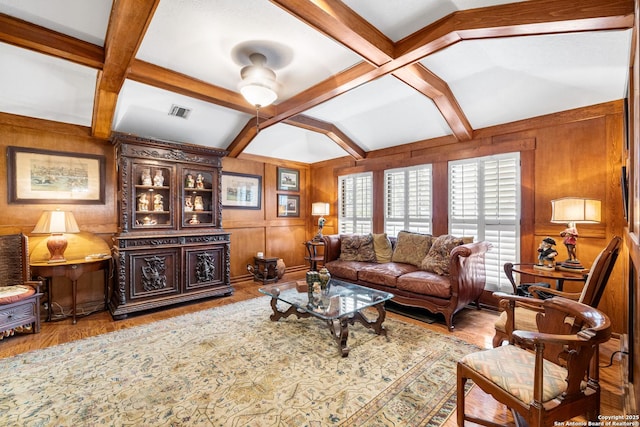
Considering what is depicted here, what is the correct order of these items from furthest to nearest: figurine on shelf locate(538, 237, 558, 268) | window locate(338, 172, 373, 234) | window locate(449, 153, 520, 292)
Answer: window locate(338, 172, 373, 234), window locate(449, 153, 520, 292), figurine on shelf locate(538, 237, 558, 268)

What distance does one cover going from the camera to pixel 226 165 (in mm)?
5160

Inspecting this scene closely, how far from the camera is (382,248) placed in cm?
455

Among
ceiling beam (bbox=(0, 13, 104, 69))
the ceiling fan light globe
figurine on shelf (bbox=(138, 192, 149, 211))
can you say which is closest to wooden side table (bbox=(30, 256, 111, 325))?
figurine on shelf (bbox=(138, 192, 149, 211))

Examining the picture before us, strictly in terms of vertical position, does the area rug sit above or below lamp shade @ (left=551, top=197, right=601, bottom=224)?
below

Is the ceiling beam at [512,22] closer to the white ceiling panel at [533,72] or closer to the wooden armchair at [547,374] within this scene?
the white ceiling panel at [533,72]

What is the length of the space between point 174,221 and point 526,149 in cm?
479

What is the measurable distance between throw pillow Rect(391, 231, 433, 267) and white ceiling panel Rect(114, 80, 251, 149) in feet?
10.1

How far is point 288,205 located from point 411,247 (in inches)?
114

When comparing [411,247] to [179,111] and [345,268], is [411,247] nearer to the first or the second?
[345,268]

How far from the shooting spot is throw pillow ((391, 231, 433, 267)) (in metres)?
4.07

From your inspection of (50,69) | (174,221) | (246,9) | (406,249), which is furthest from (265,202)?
(246,9)

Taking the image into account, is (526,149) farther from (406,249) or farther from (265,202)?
(265,202)

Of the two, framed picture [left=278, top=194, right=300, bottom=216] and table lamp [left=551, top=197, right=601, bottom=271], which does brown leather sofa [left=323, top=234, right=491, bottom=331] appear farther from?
framed picture [left=278, top=194, right=300, bottom=216]

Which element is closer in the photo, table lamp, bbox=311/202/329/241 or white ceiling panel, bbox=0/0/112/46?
white ceiling panel, bbox=0/0/112/46
